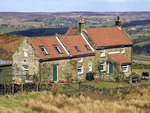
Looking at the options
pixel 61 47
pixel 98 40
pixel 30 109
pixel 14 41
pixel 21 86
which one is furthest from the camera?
pixel 14 41

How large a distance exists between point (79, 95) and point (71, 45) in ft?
40.5

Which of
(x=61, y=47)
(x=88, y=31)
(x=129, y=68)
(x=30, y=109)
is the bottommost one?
(x=30, y=109)

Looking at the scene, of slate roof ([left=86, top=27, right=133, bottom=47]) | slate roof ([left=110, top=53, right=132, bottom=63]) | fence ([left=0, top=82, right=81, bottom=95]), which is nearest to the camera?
fence ([left=0, top=82, right=81, bottom=95])

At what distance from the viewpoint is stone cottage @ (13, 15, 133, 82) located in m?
38.0

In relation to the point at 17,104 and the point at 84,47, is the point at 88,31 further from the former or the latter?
the point at 17,104

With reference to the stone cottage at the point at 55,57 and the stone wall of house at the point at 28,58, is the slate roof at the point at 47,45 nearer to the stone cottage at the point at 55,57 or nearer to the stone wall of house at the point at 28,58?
the stone cottage at the point at 55,57

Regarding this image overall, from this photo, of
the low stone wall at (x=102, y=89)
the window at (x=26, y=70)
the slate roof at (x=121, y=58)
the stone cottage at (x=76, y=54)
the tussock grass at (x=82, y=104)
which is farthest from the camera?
the slate roof at (x=121, y=58)

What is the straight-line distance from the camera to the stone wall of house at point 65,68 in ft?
124

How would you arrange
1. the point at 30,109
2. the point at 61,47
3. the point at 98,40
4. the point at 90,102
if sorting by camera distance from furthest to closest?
the point at 98,40 → the point at 61,47 → the point at 90,102 → the point at 30,109

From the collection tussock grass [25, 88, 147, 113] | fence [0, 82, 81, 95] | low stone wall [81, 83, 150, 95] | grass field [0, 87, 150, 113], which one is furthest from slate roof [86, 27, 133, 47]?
grass field [0, 87, 150, 113]

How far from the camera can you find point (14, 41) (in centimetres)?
6138

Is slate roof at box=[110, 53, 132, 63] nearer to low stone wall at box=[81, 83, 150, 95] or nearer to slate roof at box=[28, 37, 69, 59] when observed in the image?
low stone wall at box=[81, 83, 150, 95]

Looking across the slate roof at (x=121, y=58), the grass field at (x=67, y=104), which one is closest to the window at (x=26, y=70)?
the grass field at (x=67, y=104)

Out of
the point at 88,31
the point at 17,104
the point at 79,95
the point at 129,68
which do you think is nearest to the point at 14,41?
the point at 88,31
